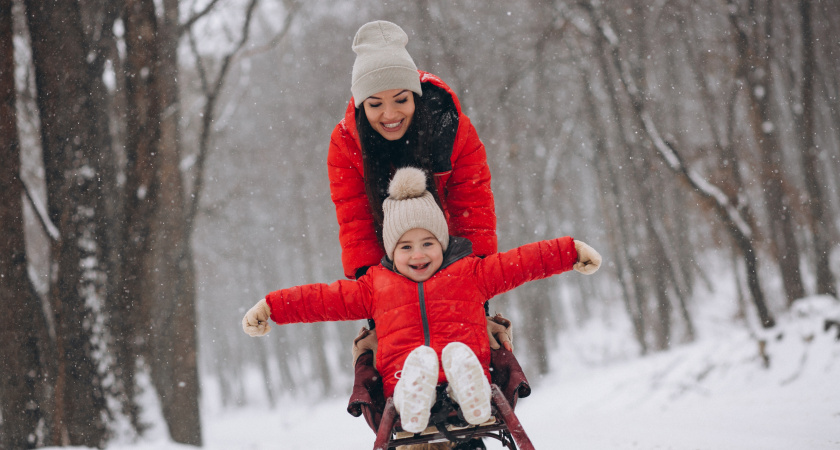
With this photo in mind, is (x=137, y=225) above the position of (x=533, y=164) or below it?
below

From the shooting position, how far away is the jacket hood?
2.78 meters

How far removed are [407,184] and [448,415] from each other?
1.10m

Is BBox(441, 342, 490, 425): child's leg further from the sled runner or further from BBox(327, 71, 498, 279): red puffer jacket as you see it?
BBox(327, 71, 498, 279): red puffer jacket

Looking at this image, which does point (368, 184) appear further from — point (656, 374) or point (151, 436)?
point (656, 374)

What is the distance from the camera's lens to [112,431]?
19.1 feet

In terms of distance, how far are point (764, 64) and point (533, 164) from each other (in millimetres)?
8421

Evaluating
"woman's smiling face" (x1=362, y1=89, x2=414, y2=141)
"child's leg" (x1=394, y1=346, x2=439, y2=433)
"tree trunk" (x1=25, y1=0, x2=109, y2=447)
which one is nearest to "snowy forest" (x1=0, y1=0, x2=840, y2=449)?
"tree trunk" (x1=25, y1=0, x2=109, y2=447)

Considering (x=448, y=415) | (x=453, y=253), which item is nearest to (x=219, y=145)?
(x=453, y=253)

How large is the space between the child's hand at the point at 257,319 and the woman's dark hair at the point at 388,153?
783 mm

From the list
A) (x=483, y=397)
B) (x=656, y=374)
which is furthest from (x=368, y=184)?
(x=656, y=374)

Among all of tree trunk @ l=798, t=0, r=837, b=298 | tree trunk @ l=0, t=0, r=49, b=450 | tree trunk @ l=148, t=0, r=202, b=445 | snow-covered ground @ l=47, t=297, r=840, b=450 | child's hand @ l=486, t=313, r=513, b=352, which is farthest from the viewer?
tree trunk @ l=798, t=0, r=837, b=298

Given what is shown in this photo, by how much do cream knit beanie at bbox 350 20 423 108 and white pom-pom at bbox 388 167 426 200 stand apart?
0.45m

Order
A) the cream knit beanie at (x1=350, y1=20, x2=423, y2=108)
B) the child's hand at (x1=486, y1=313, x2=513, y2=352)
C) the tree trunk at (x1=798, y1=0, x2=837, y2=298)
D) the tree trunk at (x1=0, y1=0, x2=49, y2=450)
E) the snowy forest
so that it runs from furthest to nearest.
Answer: the tree trunk at (x1=798, y1=0, x2=837, y2=298) < the snowy forest < the tree trunk at (x1=0, y1=0, x2=49, y2=450) < the cream knit beanie at (x1=350, y1=20, x2=423, y2=108) < the child's hand at (x1=486, y1=313, x2=513, y2=352)

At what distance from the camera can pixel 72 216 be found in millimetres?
5816
